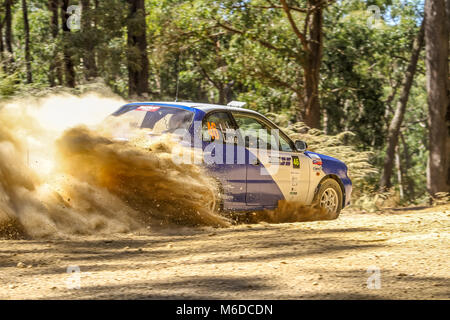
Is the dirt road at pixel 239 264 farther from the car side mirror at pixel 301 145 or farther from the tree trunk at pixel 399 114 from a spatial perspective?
the tree trunk at pixel 399 114

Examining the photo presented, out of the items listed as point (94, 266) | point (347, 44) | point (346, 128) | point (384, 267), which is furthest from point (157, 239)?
point (346, 128)

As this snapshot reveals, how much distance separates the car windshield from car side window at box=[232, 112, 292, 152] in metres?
0.89

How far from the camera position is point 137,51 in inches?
754

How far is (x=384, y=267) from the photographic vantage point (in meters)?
5.83

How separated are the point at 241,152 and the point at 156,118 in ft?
3.97

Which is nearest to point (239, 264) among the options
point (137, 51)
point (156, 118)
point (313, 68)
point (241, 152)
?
point (241, 152)

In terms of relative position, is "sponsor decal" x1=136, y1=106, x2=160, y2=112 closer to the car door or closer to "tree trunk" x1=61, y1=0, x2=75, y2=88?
the car door

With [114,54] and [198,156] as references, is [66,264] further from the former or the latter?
[114,54]

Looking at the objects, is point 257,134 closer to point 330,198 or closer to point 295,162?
point 295,162

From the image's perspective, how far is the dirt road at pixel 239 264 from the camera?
497 centimetres

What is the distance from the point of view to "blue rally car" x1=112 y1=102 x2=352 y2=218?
8227 millimetres

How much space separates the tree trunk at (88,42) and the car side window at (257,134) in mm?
11409

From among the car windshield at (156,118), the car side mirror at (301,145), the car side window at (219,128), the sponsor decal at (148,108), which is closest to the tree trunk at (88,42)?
the car windshield at (156,118)

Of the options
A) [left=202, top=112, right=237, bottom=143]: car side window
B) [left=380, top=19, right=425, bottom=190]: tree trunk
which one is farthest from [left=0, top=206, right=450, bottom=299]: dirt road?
[left=380, top=19, right=425, bottom=190]: tree trunk
